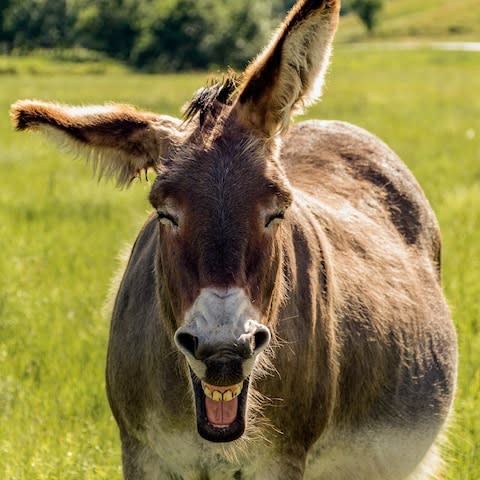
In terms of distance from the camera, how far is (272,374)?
3.67 meters

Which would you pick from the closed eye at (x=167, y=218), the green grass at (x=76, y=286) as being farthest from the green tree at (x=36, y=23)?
the closed eye at (x=167, y=218)

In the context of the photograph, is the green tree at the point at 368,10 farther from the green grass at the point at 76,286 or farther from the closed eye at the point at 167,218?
the closed eye at the point at 167,218

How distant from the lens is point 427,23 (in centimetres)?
10400

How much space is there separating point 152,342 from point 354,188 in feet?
6.05

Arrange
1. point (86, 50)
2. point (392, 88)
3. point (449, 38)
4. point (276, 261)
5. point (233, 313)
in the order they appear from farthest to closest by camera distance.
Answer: point (449, 38) → point (86, 50) → point (392, 88) → point (276, 261) → point (233, 313)

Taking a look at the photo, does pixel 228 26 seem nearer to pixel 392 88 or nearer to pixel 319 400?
pixel 392 88

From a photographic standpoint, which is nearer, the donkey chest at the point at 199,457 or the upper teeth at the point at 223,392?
the upper teeth at the point at 223,392

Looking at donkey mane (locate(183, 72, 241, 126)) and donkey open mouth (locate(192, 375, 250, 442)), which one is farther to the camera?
donkey mane (locate(183, 72, 241, 126))

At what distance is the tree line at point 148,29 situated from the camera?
6731cm

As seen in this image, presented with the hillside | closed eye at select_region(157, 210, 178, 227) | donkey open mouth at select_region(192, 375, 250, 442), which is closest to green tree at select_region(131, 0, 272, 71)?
the hillside

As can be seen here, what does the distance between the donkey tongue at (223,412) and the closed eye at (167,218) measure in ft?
1.87

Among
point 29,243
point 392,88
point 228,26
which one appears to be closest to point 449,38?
point 228,26

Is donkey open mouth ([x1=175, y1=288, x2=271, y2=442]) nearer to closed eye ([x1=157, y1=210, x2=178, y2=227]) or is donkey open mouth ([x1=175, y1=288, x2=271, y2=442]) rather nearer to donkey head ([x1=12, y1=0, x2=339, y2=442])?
donkey head ([x1=12, y1=0, x2=339, y2=442])

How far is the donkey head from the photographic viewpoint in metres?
3.01
